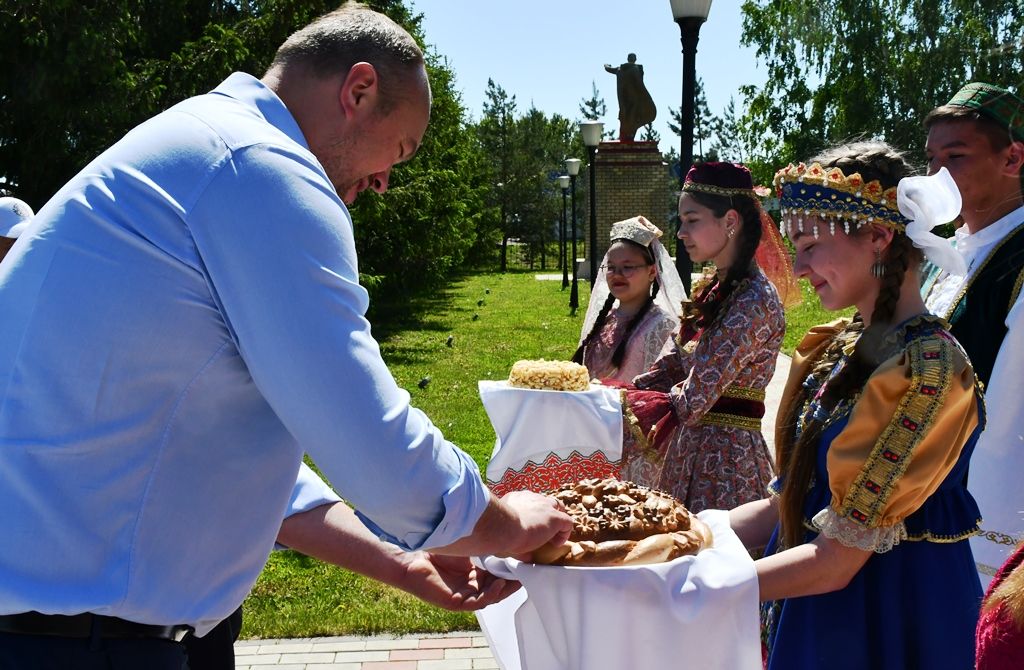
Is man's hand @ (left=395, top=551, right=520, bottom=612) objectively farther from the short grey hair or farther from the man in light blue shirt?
the short grey hair

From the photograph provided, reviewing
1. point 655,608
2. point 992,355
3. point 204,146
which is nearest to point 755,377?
point 992,355

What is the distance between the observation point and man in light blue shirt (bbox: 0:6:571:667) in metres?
1.49

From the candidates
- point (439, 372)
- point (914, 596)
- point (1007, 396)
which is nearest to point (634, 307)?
point (1007, 396)

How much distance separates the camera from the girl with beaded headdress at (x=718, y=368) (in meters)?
3.79

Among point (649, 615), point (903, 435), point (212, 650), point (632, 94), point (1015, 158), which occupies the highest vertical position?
point (632, 94)

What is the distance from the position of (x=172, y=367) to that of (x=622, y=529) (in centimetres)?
101

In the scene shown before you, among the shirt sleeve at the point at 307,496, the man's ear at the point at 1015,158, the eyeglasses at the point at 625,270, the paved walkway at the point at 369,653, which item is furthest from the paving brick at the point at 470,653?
the man's ear at the point at 1015,158

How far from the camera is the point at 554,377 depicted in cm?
419

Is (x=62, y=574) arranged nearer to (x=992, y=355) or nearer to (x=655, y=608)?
(x=655, y=608)

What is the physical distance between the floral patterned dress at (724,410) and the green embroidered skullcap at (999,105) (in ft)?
3.35

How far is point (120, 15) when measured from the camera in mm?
10766

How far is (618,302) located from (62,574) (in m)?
4.23

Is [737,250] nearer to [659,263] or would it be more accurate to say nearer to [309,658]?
[659,263]

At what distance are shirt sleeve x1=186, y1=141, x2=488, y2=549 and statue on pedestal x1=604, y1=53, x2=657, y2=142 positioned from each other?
78.7ft
